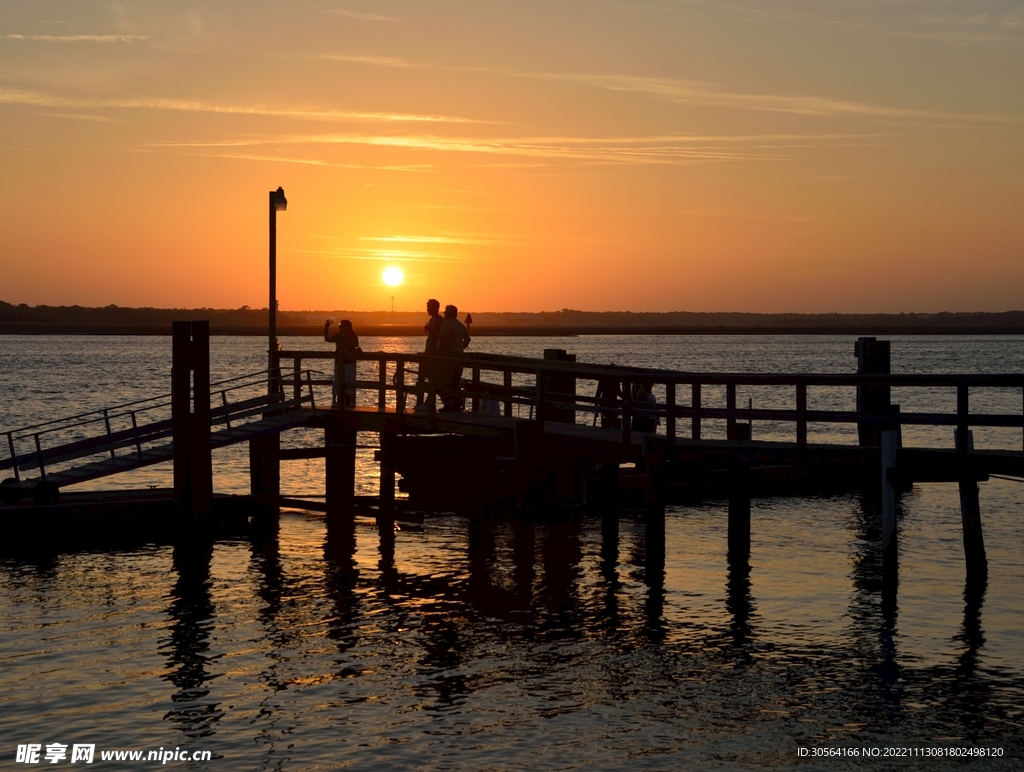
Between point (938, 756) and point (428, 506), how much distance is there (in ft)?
55.5

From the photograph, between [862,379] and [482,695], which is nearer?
[482,695]

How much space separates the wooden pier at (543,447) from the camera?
16.8 metres

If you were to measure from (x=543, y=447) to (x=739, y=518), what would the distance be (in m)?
3.47

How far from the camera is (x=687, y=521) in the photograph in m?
26.2

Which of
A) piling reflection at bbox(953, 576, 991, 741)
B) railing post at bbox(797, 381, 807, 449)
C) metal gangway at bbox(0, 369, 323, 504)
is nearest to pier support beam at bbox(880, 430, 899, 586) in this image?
railing post at bbox(797, 381, 807, 449)

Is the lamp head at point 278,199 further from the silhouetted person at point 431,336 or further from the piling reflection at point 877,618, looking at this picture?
the piling reflection at point 877,618

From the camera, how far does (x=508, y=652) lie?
14.9 meters

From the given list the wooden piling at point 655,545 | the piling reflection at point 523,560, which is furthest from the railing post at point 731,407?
the piling reflection at point 523,560

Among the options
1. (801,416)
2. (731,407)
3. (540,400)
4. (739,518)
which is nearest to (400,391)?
(540,400)

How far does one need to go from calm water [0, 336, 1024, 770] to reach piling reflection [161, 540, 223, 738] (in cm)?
5

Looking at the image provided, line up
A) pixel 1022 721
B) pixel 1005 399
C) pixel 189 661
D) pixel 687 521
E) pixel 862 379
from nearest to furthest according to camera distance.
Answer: pixel 1022 721 → pixel 189 661 → pixel 862 379 → pixel 687 521 → pixel 1005 399

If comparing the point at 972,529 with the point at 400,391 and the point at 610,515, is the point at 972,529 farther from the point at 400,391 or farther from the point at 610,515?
the point at 400,391

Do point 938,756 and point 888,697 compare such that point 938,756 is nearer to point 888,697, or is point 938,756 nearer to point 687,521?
point 888,697

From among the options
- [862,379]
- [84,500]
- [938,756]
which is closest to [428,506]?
[84,500]
